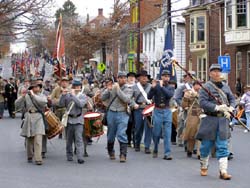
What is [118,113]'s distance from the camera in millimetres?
13594

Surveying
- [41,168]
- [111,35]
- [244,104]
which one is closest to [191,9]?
[111,35]

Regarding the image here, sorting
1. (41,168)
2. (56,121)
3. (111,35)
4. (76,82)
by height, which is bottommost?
(41,168)

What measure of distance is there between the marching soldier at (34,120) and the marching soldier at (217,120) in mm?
3655

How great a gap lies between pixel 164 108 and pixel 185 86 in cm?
142

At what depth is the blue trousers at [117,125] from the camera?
13462 millimetres

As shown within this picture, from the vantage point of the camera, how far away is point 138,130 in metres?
15.6

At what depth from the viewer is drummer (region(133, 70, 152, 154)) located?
15180 mm

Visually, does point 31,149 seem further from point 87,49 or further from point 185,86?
point 87,49

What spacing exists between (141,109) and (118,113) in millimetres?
1937

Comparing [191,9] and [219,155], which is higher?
[191,9]

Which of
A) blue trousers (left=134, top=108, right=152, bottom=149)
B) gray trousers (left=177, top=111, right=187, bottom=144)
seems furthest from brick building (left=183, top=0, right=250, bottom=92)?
blue trousers (left=134, top=108, right=152, bottom=149)

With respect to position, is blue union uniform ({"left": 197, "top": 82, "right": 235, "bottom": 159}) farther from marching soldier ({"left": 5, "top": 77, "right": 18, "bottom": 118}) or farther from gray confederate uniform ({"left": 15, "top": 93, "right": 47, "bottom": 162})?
marching soldier ({"left": 5, "top": 77, "right": 18, "bottom": 118})

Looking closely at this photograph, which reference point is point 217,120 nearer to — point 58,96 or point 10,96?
point 58,96

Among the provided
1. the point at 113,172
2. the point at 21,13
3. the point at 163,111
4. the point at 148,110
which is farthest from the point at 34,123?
the point at 21,13
